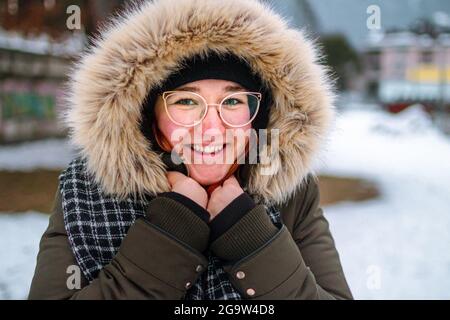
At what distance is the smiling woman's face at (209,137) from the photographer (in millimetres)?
1353

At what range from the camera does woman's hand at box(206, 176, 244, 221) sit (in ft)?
4.35

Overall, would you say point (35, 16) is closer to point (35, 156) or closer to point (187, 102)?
point (35, 156)

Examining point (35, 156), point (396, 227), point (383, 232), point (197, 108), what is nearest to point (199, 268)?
point (197, 108)

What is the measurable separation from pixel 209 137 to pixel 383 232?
399cm

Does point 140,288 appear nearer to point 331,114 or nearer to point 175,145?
point 175,145

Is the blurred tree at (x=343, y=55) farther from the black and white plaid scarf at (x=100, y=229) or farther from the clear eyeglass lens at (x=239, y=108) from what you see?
the black and white plaid scarf at (x=100, y=229)

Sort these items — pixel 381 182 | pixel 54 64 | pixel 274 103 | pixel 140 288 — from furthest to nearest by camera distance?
pixel 54 64
pixel 381 182
pixel 274 103
pixel 140 288

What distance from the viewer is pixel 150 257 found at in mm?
1206

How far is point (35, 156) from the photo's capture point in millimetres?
10414

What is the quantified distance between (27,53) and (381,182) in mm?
8738

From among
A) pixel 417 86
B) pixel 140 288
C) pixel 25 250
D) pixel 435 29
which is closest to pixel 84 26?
pixel 25 250

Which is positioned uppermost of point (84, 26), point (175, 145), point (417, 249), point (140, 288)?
point (84, 26)

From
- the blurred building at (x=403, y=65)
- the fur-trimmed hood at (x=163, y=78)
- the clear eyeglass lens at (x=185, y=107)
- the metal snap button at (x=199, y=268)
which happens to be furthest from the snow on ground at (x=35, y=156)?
the blurred building at (x=403, y=65)

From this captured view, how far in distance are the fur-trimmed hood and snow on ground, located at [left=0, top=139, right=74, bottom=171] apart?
24.3ft
